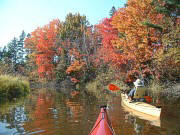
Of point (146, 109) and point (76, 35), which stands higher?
point (76, 35)

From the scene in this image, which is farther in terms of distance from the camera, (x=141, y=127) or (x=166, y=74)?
(x=166, y=74)

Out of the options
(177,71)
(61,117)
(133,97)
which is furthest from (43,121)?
(177,71)

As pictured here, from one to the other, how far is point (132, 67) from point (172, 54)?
644 centimetres

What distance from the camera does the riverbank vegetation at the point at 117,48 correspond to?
20328 millimetres

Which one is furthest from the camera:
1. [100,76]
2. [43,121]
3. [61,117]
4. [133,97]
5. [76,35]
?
[76,35]

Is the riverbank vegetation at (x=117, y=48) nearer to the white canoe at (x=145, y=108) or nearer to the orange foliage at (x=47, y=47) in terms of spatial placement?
the orange foliage at (x=47, y=47)

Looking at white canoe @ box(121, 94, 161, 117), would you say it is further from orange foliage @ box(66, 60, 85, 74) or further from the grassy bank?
orange foliage @ box(66, 60, 85, 74)

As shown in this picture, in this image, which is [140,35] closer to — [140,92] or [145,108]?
[140,92]

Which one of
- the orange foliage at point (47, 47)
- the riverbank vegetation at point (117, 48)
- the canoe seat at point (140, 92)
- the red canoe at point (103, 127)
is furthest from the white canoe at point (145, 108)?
the orange foliage at point (47, 47)

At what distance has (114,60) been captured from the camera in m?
26.0

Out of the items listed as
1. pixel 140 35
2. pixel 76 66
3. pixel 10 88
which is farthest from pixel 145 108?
pixel 76 66

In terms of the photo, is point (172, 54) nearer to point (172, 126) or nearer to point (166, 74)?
point (166, 74)

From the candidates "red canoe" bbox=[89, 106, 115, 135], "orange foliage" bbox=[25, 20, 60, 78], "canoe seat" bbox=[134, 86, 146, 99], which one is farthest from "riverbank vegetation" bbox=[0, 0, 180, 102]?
"red canoe" bbox=[89, 106, 115, 135]

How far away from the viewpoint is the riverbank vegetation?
20328 millimetres
